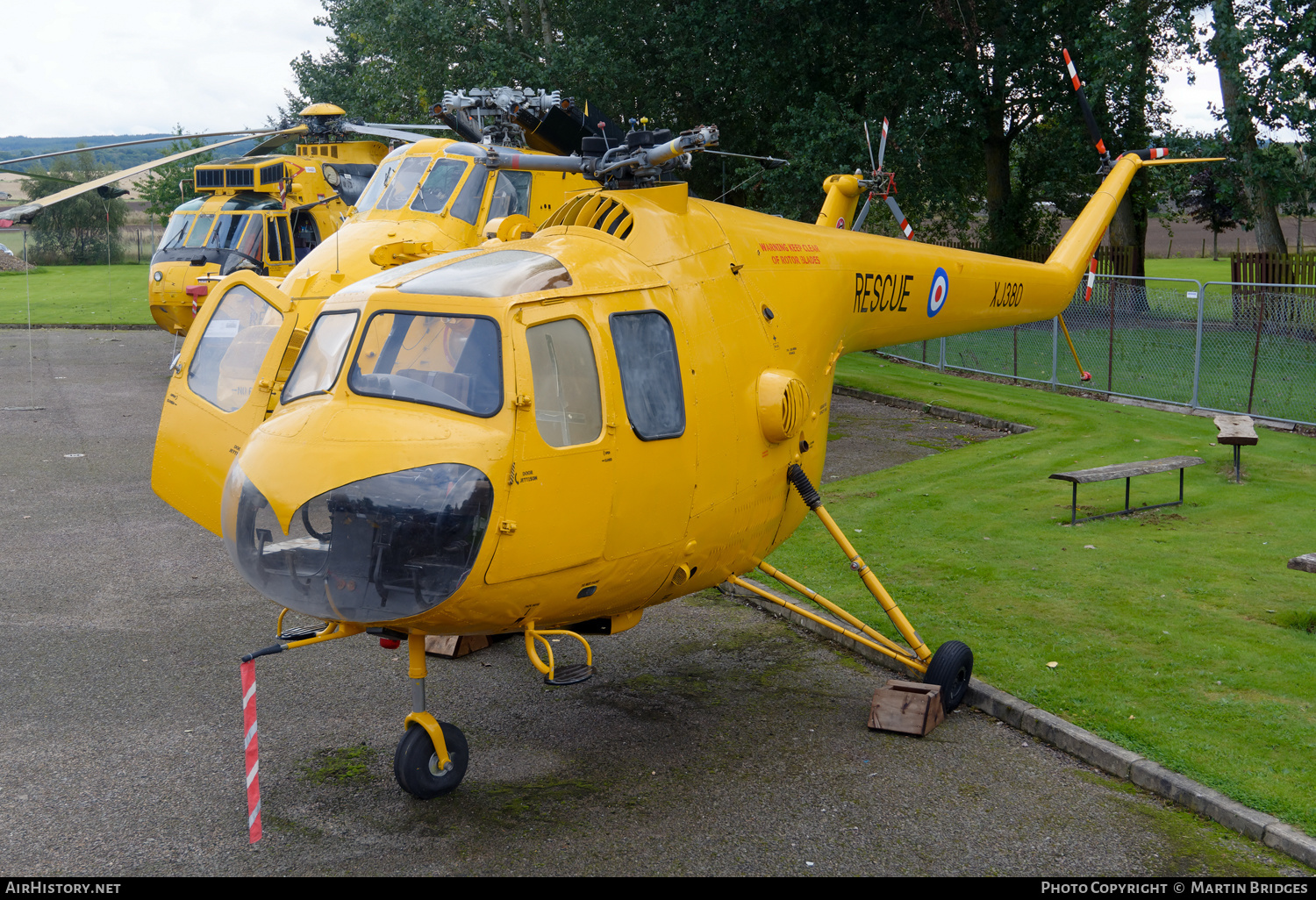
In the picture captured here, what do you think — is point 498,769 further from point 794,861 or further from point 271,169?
point 271,169

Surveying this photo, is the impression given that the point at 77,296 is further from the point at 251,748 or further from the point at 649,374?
the point at 649,374

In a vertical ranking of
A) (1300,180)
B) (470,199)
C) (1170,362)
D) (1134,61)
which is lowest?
(1170,362)

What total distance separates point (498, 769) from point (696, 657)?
240cm

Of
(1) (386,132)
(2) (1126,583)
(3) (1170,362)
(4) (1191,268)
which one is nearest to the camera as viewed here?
(2) (1126,583)

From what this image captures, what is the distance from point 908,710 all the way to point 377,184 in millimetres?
10139

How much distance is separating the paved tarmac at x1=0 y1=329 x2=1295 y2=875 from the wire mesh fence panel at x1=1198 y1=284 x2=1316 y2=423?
40.4 feet

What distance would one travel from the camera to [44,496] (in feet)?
45.2

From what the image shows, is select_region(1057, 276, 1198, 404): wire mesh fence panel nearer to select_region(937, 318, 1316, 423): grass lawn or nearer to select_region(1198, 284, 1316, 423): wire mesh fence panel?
select_region(937, 318, 1316, 423): grass lawn

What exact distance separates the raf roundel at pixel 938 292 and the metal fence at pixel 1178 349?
32.4 ft

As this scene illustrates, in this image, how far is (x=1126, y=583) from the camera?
1005 cm

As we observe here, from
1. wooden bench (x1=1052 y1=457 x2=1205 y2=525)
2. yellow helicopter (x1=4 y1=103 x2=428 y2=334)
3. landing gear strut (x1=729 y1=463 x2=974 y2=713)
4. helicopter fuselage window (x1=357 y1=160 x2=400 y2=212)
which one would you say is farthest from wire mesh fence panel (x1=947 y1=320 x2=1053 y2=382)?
landing gear strut (x1=729 y1=463 x2=974 y2=713)

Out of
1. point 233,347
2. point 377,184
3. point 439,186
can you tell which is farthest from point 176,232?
point 233,347

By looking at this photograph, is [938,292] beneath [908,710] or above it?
above

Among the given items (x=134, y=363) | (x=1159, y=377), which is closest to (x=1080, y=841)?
(x=1159, y=377)
